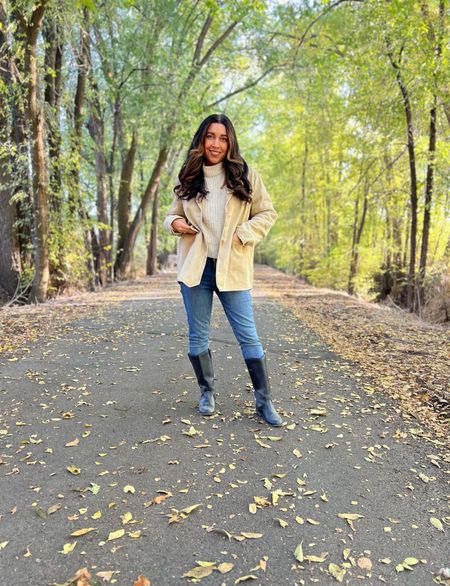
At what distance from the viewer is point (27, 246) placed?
8.05 meters

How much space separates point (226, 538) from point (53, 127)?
8.18 m

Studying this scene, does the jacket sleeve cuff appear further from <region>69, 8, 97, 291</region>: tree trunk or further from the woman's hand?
<region>69, 8, 97, 291</region>: tree trunk

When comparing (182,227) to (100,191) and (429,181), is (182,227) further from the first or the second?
(100,191)

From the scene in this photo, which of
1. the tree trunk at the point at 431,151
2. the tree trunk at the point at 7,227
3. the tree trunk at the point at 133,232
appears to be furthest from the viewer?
the tree trunk at the point at 133,232

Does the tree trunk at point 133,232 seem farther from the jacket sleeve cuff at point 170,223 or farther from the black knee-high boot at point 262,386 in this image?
the black knee-high boot at point 262,386

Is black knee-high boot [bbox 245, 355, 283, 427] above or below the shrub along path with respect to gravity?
above

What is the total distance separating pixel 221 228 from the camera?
9.87 ft

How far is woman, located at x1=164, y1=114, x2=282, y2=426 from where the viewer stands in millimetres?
2959

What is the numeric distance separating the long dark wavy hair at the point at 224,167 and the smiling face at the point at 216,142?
0.07ft

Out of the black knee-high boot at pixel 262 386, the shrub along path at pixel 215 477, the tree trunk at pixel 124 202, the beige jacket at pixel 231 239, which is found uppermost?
the tree trunk at pixel 124 202

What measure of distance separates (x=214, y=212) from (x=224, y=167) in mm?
323

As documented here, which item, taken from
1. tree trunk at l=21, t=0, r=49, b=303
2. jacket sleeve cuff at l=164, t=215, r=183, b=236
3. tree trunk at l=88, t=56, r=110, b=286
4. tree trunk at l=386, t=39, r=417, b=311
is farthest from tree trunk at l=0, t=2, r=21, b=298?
tree trunk at l=386, t=39, r=417, b=311

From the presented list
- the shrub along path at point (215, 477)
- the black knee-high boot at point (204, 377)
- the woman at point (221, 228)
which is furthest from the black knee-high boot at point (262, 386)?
the black knee-high boot at point (204, 377)

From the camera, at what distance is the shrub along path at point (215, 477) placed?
1748 millimetres
